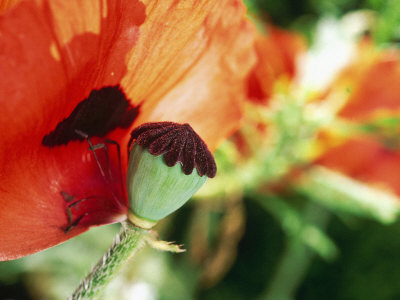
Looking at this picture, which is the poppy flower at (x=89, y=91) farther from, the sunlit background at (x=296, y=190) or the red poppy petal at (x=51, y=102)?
the sunlit background at (x=296, y=190)

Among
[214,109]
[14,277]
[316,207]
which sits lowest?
[316,207]

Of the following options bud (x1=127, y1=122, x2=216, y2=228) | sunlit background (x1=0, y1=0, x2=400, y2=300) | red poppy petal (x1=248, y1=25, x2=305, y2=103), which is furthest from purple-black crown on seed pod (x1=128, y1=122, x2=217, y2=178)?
red poppy petal (x1=248, y1=25, x2=305, y2=103)

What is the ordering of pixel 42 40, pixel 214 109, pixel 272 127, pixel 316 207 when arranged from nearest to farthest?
pixel 42 40 < pixel 214 109 < pixel 272 127 < pixel 316 207

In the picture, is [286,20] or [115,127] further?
[286,20]

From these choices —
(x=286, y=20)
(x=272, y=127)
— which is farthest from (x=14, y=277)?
(x=286, y=20)

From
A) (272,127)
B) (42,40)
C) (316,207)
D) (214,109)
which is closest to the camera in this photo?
(42,40)

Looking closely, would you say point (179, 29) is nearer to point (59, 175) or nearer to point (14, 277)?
point (59, 175)
